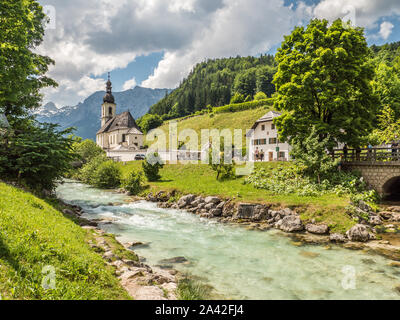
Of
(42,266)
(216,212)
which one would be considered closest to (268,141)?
(216,212)

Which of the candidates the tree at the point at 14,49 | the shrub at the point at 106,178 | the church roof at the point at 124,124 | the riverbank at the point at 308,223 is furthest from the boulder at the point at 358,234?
the church roof at the point at 124,124

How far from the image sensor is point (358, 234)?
47.1 ft

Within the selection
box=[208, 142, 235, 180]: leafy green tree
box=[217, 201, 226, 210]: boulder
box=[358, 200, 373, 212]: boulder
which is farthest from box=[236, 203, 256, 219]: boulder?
box=[208, 142, 235, 180]: leafy green tree

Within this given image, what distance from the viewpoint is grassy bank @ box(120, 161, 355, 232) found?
55.7ft

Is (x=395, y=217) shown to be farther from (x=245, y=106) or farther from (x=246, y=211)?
(x=245, y=106)

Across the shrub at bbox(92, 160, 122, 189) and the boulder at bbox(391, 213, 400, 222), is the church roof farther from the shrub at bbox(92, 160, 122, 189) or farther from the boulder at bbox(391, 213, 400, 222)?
the boulder at bbox(391, 213, 400, 222)

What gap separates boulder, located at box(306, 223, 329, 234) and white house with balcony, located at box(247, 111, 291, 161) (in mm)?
25511

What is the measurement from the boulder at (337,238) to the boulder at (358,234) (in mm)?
412

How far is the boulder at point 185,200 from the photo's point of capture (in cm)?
2525

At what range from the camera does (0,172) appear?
17094mm

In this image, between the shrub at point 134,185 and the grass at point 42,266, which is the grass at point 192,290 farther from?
the shrub at point 134,185

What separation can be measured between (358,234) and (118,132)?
Answer: 88605 millimetres
